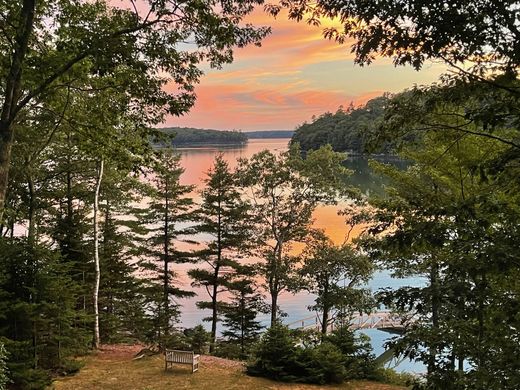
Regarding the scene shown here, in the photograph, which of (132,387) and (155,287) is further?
(155,287)

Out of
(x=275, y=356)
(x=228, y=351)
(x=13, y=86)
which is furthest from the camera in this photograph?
(x=228, y=351)

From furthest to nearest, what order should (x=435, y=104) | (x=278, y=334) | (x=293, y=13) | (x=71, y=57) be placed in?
(x=278, y=334) < (x=71, y=57) < (x=293, y=13) < (x=435, y=104)

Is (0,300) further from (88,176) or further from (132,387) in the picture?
(88,176)

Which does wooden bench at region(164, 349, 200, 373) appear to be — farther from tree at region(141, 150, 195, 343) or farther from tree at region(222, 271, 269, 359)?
tree at region(222, 271, 269, 359)

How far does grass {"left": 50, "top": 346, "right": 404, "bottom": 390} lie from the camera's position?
1023 cm

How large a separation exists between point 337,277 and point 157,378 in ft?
33.5

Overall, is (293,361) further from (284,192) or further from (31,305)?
(284,192)

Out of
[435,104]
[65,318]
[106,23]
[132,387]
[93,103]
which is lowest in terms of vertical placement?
[132,387]

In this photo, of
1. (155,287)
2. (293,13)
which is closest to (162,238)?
(155,287)

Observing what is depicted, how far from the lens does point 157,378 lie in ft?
35.8

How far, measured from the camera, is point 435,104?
402 centimetres

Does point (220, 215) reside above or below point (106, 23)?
below

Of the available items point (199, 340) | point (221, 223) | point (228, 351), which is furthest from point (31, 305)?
point (221, 223)

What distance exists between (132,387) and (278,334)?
13.1 ft
